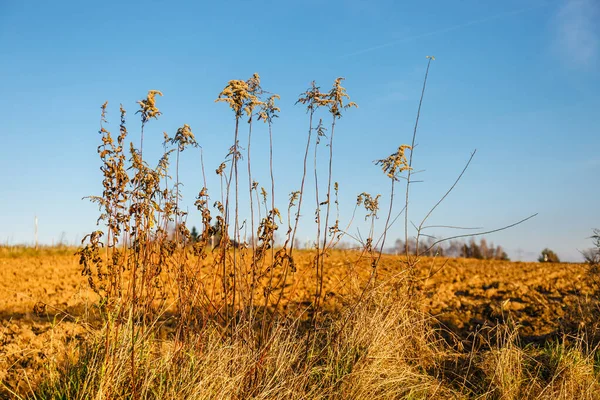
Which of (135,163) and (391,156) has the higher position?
(391,156)

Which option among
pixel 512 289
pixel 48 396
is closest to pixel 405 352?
pixel 48 396

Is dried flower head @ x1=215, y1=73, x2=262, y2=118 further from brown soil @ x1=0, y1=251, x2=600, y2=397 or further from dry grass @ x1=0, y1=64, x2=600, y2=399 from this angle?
brown soil @ x1=0, y1=251, x2=600, y2=397

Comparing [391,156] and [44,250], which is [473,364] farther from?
[44,250]

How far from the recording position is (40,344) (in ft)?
19.3

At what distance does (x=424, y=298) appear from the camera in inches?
263

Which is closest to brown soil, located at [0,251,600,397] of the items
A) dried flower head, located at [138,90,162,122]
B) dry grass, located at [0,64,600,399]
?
dry grass, located at [0,64,600,399]

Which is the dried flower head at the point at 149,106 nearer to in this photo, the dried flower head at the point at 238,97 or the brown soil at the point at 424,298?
the dried flower head at the point at 238,97

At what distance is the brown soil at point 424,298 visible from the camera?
5.88 m

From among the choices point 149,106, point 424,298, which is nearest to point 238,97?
point 149,106

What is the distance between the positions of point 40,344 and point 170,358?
2.88 meters

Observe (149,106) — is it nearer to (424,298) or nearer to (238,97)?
(238,97)

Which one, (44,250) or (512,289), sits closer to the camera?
(512,289)

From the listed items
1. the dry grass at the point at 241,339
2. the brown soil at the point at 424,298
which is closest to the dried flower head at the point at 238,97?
the dry grass at the point at 241,339

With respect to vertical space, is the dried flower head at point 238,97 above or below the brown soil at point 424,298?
above
